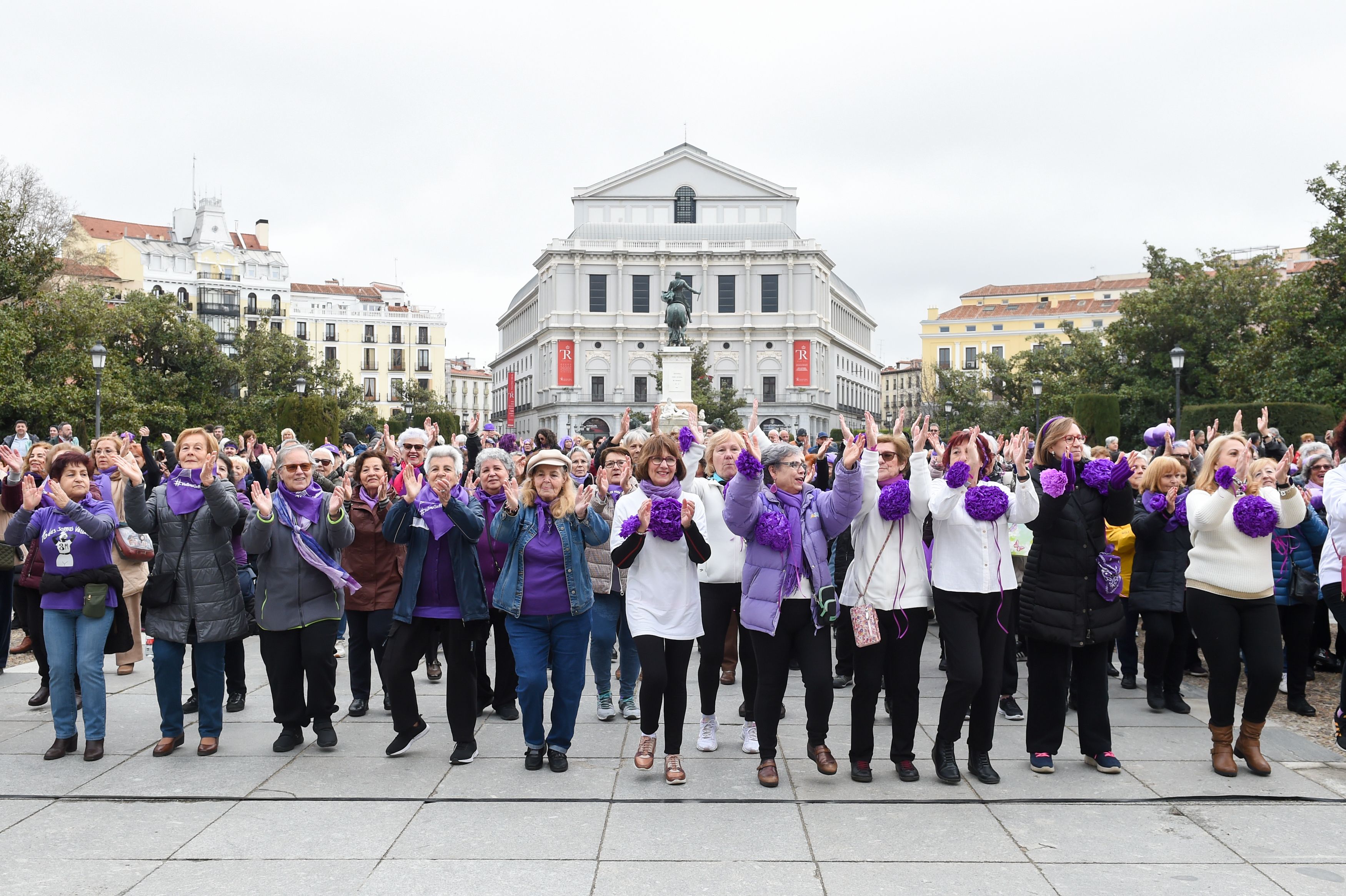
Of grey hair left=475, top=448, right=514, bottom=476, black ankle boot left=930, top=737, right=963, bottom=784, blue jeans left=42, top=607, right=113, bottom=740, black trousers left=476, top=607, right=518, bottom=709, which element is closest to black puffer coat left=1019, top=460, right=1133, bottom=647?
black ankle boot left=930, top=737, right=963, bottom=784

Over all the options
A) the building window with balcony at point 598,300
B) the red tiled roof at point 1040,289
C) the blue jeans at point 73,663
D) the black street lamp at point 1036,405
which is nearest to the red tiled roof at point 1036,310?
the red tiled roof at point 1040,289

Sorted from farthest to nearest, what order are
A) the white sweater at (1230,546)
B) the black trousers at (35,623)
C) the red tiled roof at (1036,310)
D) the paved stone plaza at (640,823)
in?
the red tiled roof at (1036,310), the black trousers at (35,623), the white sweater at (1230,546), the paved stone plaza at (640,823)

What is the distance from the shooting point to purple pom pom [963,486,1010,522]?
6.03 meters

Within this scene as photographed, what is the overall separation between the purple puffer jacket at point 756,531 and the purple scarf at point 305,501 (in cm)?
267

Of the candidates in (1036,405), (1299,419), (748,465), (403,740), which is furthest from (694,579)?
(1036,405)

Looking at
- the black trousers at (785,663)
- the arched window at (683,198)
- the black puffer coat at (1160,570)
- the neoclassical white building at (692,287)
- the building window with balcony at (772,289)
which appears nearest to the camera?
the black trousers at (785,663)

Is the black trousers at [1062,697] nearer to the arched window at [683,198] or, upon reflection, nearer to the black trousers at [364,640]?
the black trousers at [364,640]

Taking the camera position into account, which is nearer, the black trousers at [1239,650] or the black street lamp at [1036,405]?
the black trousers at [1239,650]

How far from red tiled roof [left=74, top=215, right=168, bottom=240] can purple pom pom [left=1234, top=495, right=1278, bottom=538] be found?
100370 millimetres

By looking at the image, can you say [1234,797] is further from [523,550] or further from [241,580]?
[241,580]

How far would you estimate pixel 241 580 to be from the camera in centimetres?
782

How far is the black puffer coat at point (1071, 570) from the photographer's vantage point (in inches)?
249

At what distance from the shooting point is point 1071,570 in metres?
6.33

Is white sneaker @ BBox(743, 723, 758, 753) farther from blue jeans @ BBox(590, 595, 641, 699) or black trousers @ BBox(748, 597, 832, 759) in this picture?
blue jeans @ BBox(590, 595, 641, 699)
